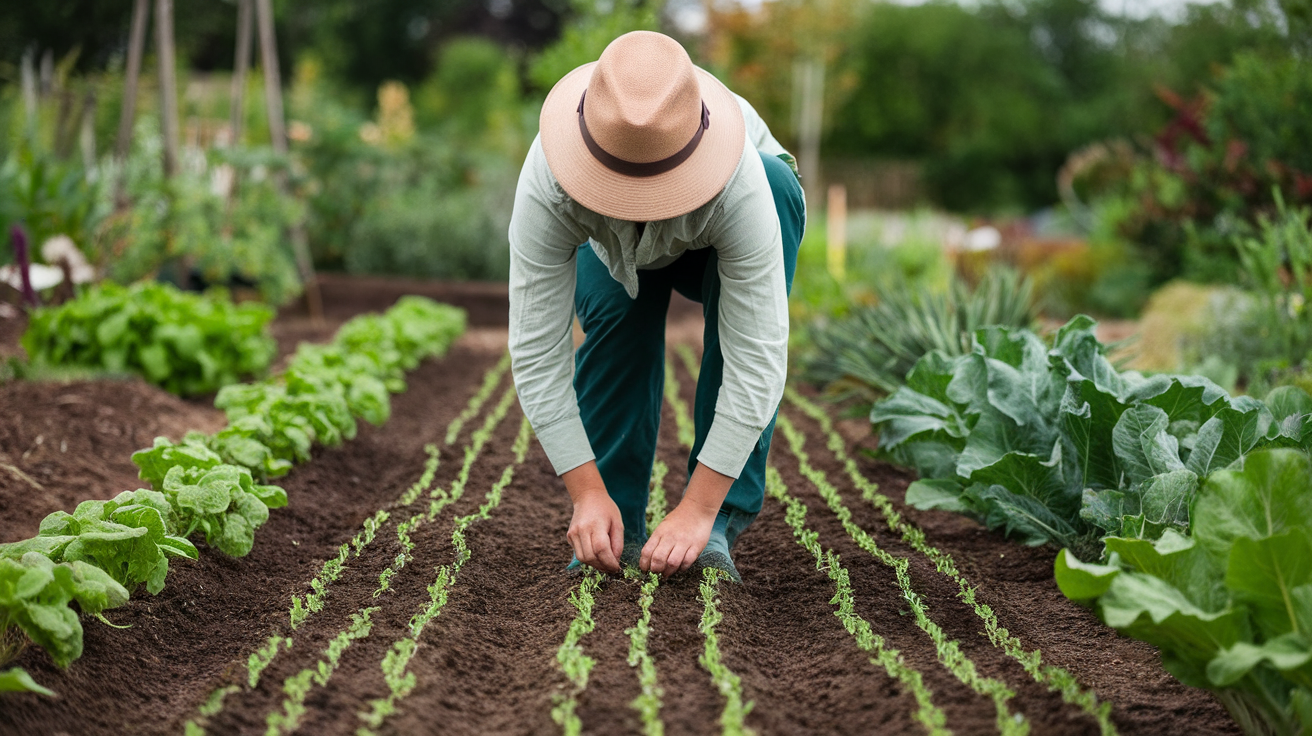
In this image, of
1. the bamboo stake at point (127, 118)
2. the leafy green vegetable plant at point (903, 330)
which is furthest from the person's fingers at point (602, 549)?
the bamboo stake at point (127, 118)

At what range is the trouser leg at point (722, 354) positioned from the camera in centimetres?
217

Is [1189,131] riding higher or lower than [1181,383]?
higher

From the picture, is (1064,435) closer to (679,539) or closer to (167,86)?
(679,539)

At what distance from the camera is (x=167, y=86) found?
5.60m

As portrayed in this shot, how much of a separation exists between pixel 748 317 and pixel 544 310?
1.29 feet

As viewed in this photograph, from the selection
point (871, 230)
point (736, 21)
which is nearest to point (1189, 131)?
point (871, 230)

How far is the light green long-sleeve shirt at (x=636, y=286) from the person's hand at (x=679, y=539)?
11 centimetres

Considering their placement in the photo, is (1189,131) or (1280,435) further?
(1189,131)

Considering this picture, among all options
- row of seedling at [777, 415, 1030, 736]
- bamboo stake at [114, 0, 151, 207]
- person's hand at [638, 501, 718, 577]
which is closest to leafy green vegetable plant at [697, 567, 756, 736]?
person's hand at [638, 501, 718, 577]

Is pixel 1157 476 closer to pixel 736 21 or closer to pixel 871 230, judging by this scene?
pixel 871 230

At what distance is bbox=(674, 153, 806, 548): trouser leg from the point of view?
85.5 inches

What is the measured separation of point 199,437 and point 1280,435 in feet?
8.65

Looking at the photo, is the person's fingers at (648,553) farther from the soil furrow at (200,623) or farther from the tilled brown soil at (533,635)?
the soil furrow at (200,623)

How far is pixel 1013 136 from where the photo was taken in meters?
23.7
